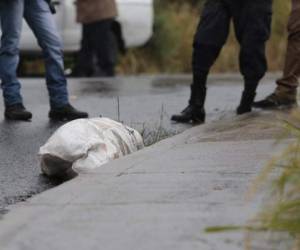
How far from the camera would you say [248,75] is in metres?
7.61

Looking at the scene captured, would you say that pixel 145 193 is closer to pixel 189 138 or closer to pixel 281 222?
pixel 281 222

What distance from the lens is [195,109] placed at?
25.6 feet

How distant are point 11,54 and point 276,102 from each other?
2237 mm

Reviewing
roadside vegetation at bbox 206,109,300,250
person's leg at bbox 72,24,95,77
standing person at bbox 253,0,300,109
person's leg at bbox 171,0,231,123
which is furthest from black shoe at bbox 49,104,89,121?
person's leg at bbox 72,24,95,77

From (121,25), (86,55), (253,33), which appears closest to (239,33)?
(253,33)

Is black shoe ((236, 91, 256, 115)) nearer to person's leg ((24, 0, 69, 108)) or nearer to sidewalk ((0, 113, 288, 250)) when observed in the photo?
person's leg ((24, 0, 69, 108))

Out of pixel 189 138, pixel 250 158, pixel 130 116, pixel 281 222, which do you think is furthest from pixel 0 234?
pixel 130 116

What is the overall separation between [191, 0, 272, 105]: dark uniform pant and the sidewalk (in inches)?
65.8

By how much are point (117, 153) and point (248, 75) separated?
2.14 m

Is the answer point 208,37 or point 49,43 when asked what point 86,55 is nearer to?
point 49,43

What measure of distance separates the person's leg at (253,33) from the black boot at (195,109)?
1.20 ft

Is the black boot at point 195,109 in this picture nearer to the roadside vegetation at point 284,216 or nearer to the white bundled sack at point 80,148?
the white bundled sack at point 80,148

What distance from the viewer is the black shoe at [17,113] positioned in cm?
805

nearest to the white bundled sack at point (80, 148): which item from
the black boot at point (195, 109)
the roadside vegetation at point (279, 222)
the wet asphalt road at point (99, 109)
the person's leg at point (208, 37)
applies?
the wet asphalt road at point (99, 109)
